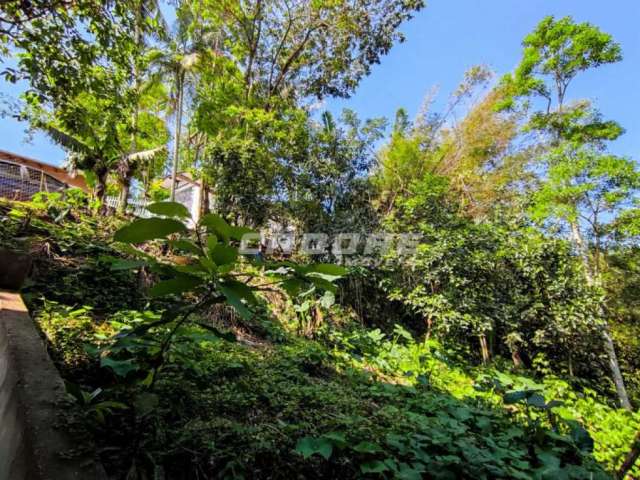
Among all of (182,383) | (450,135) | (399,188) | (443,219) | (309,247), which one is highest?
(450,135)

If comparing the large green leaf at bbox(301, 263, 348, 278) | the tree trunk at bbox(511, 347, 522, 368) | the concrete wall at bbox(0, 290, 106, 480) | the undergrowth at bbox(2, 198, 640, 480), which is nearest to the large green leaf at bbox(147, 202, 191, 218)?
the large green leaf at bbox(301, 263, 348, 278)

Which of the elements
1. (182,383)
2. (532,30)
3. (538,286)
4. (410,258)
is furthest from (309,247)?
(532,30)

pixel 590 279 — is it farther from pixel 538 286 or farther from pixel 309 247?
pixel 309 247

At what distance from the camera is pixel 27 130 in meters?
7.72

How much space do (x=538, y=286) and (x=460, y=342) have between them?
1777 millimetres

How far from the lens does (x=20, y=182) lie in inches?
302

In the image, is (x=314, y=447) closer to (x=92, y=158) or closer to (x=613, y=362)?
(x=613, y=362)

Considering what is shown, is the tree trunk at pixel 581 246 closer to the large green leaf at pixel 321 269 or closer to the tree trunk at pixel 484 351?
the tree trunk at pixel 484 351

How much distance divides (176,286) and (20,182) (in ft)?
33.0

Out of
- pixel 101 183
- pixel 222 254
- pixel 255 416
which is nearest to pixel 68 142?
pixel 101 183

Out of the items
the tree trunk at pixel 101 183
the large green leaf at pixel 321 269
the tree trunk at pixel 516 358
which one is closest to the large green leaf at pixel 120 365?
the large green leaf at pixel 321 269

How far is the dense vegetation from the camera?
1.20 meters

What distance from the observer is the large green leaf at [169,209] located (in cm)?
74

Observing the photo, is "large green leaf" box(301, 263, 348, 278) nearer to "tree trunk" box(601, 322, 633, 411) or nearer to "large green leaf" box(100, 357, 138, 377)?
"large green leaf" box(100, 357, 138, 377)
